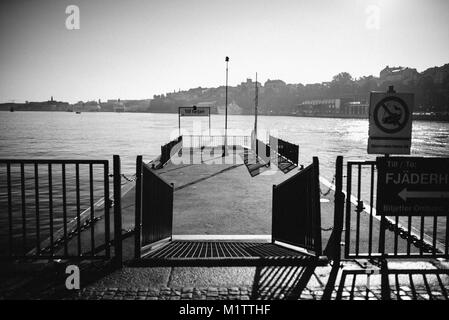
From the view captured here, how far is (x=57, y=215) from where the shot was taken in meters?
13.4

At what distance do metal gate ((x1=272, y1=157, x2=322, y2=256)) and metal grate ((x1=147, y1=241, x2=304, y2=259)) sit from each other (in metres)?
0.26

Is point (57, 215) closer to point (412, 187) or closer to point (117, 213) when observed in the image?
point (117, 213)

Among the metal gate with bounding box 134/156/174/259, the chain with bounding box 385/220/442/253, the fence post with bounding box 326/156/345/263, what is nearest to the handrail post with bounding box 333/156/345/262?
the fence post with bounding box 326/156/345/263

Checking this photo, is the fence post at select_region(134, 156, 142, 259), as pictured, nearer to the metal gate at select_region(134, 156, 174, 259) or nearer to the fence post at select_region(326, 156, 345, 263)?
the metal gate at select_region(134, 156, 174, 259)

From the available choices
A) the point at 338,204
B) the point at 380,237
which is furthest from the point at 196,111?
the point at 380,237

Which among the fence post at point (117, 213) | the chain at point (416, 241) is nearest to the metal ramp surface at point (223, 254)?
the fence post at point (117, 213)

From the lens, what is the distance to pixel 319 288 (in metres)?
4.74

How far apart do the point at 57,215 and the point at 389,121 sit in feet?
39.2

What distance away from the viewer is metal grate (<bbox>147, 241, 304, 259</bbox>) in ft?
19.2

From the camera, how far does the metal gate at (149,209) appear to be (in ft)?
17.8

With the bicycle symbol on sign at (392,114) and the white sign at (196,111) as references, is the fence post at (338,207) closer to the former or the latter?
the bicycle symbol on sign at (392,114)

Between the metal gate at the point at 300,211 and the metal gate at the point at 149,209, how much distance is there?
199 cm
